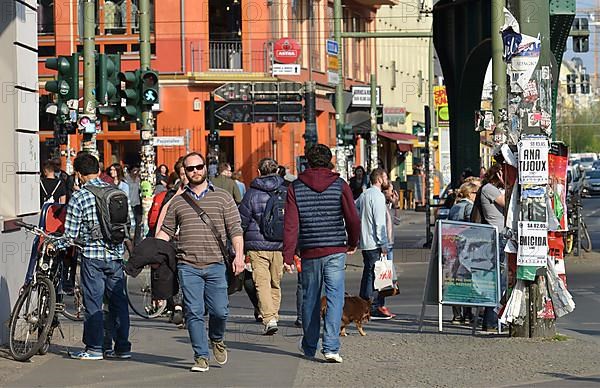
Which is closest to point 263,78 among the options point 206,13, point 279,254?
point 206,13

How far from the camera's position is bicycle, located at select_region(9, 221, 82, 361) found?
12.7 metres

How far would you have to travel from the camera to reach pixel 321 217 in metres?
12.2

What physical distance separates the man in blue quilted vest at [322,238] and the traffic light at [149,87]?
11.5 m

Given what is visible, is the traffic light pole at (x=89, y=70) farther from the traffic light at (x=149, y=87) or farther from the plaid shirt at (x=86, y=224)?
the plaid shirt at (x=86, y=224)

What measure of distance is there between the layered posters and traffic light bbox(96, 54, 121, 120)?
30.4 feet

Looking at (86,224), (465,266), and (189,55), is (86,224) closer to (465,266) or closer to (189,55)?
(465,266)

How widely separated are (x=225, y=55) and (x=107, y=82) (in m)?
23.2

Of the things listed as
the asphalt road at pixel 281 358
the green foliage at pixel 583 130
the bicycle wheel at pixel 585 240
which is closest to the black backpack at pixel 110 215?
the asphalt road at pixel 281 358

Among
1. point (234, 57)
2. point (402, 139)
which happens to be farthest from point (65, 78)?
point (402, 139)

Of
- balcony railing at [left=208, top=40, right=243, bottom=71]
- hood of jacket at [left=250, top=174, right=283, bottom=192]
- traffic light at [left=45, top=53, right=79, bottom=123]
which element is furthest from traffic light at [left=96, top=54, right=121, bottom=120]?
balcony railing at [left=208, top=40, right=243, bottom=71]

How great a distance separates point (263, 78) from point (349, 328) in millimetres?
30488

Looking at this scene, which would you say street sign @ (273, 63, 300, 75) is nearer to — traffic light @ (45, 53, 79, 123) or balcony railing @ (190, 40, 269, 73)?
balcony railing @ (190, 40, 269, 73)

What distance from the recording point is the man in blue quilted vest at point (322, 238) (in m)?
12.2

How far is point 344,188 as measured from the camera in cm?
1231
